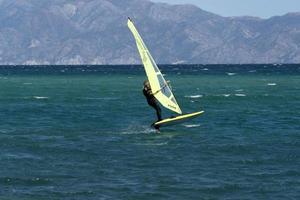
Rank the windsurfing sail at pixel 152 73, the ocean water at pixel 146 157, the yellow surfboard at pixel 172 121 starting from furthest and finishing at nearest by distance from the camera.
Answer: the yellow surfboard at pixel 172 121 < the windsurfing sail at pixel 152 73 < the ocean water at pixel 146 157

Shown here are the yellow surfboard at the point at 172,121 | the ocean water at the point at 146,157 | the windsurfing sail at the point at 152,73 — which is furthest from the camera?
the yellow surfboard at the point at 172,121

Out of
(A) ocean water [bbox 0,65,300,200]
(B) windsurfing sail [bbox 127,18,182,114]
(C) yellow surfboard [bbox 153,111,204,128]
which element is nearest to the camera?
(A) ocean water [bbox 0,65,300,200]

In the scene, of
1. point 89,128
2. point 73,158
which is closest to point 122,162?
point 73,158

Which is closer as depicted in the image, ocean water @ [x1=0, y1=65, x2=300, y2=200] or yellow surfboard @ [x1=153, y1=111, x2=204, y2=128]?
ocean water @ [x1=0, y1=65, x2=300, y2=200]

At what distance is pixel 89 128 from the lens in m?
48.8

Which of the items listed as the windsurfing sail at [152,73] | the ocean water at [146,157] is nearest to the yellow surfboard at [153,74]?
the windsurfing sail at [152,73]

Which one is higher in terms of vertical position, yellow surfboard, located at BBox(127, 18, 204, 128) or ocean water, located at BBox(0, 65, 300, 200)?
yellow surfboard, located at BBox(127, 18, 204, 128)

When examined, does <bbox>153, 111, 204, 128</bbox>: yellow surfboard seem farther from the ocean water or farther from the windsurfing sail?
the windsurfing sail

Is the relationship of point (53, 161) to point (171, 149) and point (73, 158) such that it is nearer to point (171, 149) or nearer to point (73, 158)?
point (73, 158)

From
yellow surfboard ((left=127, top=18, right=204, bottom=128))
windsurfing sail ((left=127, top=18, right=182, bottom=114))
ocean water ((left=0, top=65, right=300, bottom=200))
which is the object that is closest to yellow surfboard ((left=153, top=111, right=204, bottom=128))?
ocean water ((left=0, top=65, right=300, bottom=200))

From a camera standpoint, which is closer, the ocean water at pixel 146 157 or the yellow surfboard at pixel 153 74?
the ocean water at pixel 146 157

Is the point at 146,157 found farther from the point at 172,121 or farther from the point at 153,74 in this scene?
the point at 172,121

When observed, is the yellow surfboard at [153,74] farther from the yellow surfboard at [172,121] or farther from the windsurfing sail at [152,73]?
the yellow surfboard at [172,121]

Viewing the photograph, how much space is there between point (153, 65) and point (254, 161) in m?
12.3
